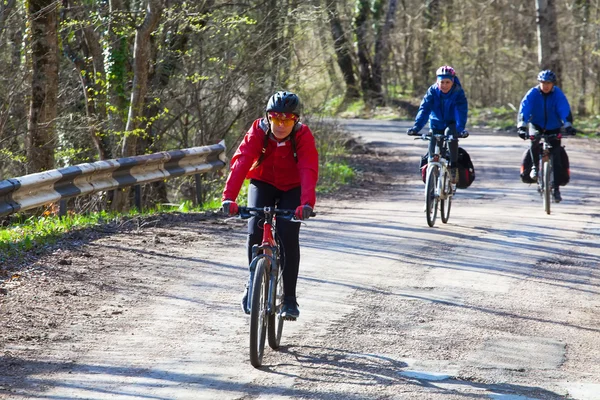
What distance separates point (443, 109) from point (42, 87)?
7.35 m

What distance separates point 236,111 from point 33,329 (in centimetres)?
1215

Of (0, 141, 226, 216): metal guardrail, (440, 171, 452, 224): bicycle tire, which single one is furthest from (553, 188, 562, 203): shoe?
(0, 141, 226, 216): metal guardrail

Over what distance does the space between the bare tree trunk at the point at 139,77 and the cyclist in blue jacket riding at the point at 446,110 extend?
4891 millimetres

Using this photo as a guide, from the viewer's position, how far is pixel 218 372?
5.68 metres

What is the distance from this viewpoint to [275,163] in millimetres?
6305

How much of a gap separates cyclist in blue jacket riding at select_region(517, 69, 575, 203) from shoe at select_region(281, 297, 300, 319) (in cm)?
747

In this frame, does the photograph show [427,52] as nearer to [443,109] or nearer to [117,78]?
[117,78]

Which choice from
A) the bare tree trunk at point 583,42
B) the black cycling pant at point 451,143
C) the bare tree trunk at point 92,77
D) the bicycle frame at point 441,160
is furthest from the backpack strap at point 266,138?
the bare tree trunk at point 583,42

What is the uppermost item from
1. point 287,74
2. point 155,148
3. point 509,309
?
point 287,74

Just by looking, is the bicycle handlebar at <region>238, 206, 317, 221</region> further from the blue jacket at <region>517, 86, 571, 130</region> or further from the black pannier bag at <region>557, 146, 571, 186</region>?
the black pannier bag at <region>557, 146, 571, 186</region>

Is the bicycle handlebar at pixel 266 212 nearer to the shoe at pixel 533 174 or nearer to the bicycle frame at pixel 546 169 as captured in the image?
the bicycle frame at pixel 546 169

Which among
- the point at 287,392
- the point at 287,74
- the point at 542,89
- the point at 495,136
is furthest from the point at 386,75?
the point at 287,392

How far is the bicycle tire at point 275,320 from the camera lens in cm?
616

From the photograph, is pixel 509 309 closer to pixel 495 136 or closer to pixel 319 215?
pixel 319 215
